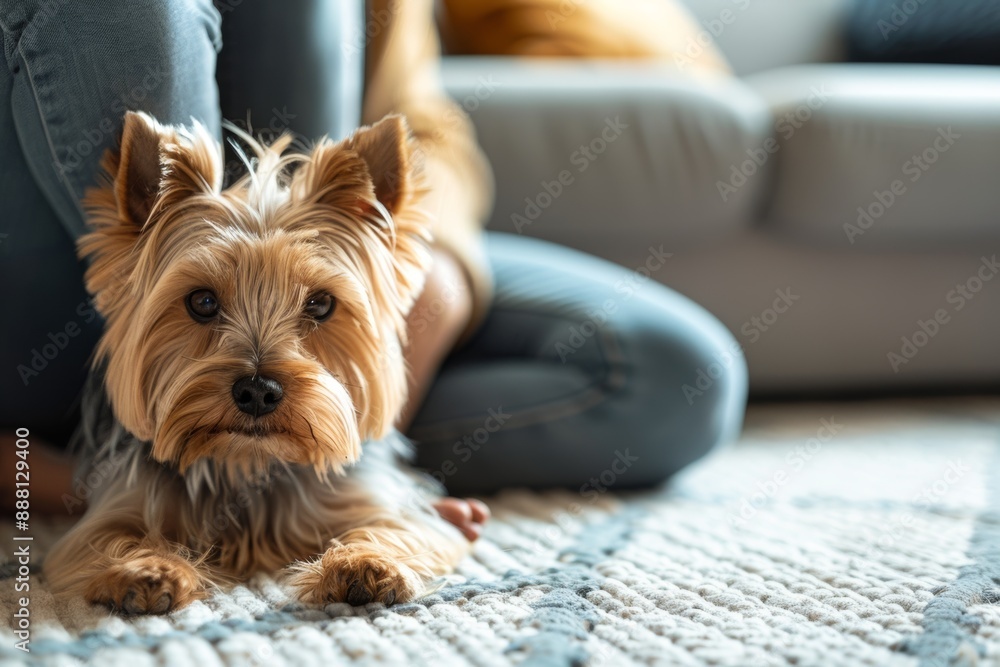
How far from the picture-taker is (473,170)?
6.17 feet

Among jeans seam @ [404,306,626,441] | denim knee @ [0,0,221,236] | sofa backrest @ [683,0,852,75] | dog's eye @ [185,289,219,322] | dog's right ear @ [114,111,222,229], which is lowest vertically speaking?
jeans seam @ [404,306,626,441]

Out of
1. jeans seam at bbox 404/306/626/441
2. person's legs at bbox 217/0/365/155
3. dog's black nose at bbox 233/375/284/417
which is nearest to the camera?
dog's black nose at bbox 233/375/284/417

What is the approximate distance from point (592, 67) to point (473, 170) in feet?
2.15

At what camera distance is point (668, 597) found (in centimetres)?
111

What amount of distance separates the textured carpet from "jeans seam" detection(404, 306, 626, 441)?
120 millimetres

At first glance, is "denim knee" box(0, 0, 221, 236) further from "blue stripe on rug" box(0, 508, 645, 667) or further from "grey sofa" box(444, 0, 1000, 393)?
"grey sofa" box(444, 0, 1000, 393)

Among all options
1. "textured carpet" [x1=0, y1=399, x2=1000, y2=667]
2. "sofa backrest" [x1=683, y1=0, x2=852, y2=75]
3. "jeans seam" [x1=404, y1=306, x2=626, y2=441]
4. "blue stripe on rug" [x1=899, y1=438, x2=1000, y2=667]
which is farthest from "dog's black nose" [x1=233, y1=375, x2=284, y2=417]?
"sofa backrest" [x1=683, y1=0, x2=852, y2=75]

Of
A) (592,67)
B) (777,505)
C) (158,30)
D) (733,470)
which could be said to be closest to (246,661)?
(158,30)

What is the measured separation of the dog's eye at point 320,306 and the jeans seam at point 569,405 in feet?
1.60

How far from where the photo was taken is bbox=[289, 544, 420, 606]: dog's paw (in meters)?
1.09

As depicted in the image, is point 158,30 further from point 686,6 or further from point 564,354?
point 686,6

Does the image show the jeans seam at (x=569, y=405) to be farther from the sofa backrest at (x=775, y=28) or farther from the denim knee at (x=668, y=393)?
the sofa backrest at (x=775, y=28)

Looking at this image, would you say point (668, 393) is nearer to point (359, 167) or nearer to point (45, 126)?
point (359, 167)

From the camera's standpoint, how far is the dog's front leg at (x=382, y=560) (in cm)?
109
